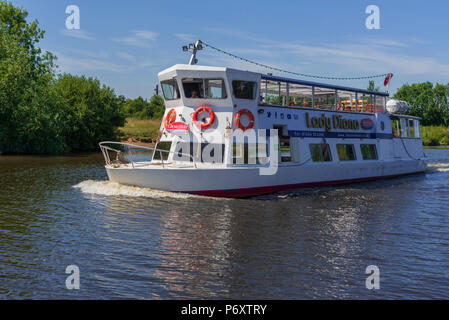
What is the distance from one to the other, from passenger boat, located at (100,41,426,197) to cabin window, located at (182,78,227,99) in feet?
0.15

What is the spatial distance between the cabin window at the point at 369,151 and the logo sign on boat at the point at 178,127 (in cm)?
1235

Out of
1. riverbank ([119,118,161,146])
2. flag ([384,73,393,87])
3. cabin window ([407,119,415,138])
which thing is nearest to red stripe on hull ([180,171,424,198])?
flag ([384,73,393,87])

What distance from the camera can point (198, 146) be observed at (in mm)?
18594

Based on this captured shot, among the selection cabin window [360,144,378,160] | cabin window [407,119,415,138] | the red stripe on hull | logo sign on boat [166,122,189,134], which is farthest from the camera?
cabin window [407,119,415,138]

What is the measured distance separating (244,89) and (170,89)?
357 centimetres

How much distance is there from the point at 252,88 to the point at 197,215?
7281mm

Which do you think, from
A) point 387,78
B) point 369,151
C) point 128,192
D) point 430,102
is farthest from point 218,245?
point 430,102

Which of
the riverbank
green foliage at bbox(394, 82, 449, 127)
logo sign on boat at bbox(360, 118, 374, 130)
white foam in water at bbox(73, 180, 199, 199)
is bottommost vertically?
white foam in water at bbox(73, 180, 199, 199)

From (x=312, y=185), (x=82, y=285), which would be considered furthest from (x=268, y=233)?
(x=312, y=185)

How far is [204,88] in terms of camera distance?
60.1 feet

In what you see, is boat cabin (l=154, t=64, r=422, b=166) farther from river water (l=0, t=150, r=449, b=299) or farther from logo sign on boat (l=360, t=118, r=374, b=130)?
river water (l=0, t=150, r=449, b=299)

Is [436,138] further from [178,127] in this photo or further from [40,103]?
[178,127]

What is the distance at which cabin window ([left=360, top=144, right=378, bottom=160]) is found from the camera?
2553 centimetres

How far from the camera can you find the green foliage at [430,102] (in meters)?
96.4
